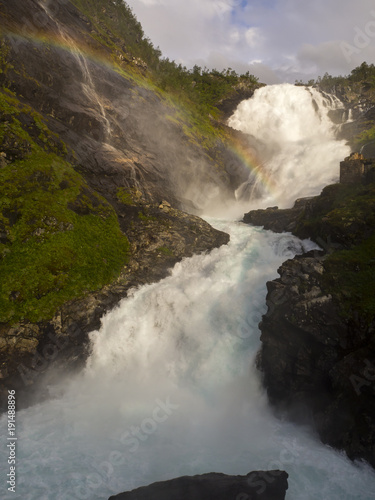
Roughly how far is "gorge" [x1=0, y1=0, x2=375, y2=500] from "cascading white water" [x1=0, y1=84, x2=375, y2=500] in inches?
2.4

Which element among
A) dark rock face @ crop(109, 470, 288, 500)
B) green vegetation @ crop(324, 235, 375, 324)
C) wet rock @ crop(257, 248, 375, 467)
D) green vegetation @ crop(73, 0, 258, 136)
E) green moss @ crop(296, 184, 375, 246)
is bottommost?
dark rock face @ crop(109, 470, 288, 500)

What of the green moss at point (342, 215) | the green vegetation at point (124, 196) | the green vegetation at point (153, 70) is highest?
the green vegetation at point (153, 70)

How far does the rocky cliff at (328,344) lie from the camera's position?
1080 centimetres

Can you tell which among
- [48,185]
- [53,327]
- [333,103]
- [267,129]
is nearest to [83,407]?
[53,327]

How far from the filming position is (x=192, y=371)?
14922mm

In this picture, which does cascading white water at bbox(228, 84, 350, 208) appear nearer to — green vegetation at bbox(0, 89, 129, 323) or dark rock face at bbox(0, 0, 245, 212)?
dark rock face at bbox(0, 0, 245, 212)

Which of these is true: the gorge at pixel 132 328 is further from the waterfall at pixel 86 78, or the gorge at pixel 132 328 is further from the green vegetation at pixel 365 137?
the green vegetation at pixel 365 137

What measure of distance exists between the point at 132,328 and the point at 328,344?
35.3ft

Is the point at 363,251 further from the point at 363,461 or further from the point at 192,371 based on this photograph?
the point at 192,371

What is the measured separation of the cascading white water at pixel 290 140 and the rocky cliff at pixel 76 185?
7.63 meters

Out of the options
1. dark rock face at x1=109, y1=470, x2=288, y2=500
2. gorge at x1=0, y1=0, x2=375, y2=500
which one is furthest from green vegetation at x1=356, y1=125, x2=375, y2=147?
dark rock face at x1=109, y1=470, x2=288, y2=500

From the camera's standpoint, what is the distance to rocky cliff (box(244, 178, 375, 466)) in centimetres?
1080

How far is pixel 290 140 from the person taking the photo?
189 ft

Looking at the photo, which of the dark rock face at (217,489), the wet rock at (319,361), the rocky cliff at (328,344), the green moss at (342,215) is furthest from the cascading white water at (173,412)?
the green moss at (342,215)
